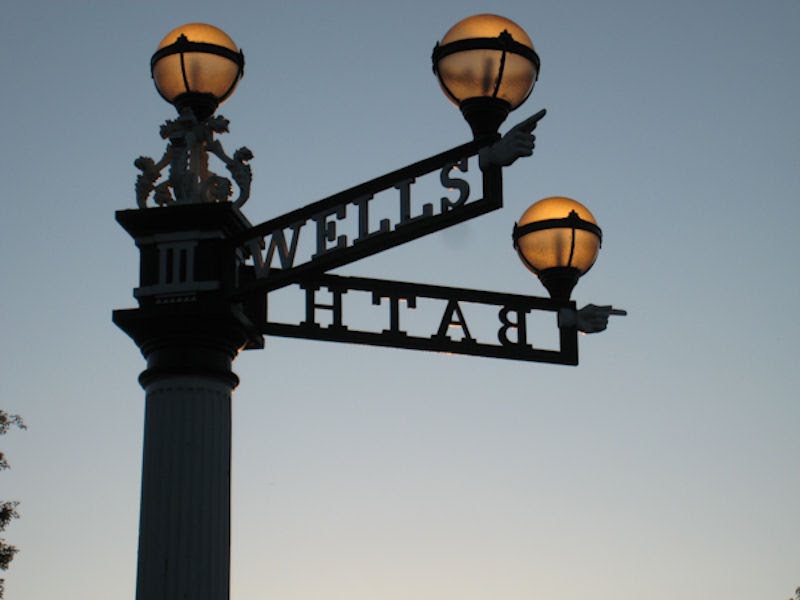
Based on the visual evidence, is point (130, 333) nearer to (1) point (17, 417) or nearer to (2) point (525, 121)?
(2) point (525, 121)

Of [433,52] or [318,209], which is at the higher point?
[433,52]

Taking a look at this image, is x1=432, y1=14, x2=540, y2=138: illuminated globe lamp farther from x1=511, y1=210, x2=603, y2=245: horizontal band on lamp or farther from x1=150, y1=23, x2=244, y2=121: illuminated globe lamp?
x1=511, y1=210, x2=603, y2=245: horizontal band on lamp

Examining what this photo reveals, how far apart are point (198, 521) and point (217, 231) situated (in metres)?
1.56

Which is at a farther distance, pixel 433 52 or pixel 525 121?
pixel 433 52

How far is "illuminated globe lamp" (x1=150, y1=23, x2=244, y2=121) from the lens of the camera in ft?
30.3

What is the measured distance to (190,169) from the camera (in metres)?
9.24

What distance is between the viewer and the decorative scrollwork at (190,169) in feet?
30.1

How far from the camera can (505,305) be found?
10125 mm

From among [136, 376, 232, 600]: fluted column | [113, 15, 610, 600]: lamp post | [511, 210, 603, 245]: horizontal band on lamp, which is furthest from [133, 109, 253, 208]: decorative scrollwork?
[511, 210, 603, 245]: horizontal band on lamp

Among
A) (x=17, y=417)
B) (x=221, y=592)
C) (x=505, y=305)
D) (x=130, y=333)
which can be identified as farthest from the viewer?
(x=17, y=417)

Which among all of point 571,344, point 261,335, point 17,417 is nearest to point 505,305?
point 571,344

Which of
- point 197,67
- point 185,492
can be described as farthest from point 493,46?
point 185,492

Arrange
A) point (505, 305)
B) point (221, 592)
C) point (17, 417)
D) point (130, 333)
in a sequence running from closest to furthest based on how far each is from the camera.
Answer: point (221, 592), point (130, 333), point (505, 305), point (17, 417)

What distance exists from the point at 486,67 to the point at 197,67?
1586 millimetres
